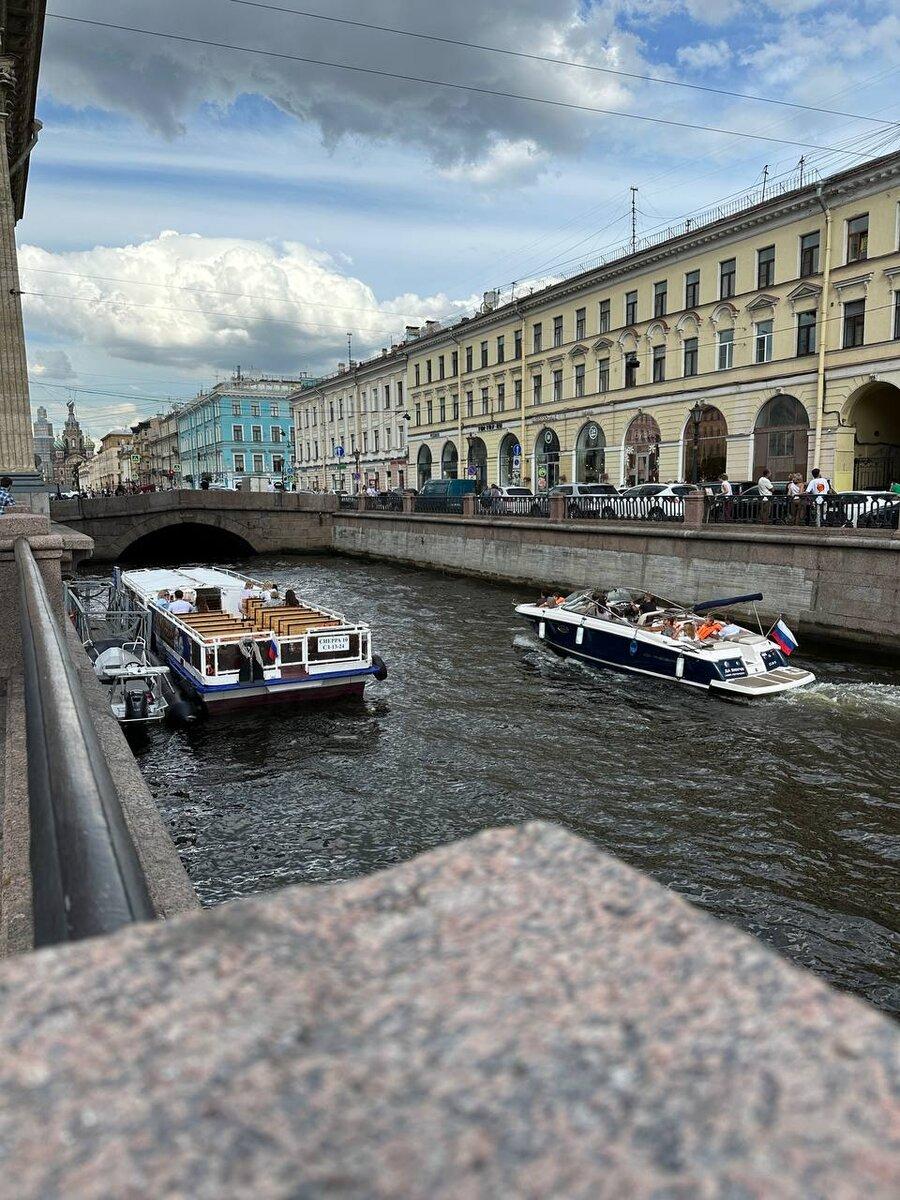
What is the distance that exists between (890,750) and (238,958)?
10961mm

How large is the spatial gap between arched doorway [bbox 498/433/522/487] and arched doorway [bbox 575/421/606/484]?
173 inches

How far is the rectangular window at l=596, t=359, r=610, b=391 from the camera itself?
36.0m

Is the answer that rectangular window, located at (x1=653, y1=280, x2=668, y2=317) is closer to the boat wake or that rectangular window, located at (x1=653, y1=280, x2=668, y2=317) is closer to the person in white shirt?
the boat wake

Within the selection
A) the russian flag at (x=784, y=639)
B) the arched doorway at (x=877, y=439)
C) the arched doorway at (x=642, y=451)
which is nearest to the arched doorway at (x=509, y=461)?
the arched doorway at (x=642, y=451)

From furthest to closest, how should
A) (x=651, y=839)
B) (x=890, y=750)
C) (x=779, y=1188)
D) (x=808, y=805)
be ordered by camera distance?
(x=890, y=750), (x=808, y=805), (x=651, y=839), (x=779, y=1188)

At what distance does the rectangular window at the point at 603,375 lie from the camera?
1419 inches

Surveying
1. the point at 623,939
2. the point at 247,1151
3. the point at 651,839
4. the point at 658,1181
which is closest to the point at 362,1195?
the point at 247,1151

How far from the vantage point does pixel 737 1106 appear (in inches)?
26.8

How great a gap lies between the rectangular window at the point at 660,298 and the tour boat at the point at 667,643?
68.1ft

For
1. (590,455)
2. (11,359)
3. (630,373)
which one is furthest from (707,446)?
(11,359)

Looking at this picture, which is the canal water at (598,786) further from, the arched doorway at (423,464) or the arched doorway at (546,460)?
the arched doorway at (423,464)

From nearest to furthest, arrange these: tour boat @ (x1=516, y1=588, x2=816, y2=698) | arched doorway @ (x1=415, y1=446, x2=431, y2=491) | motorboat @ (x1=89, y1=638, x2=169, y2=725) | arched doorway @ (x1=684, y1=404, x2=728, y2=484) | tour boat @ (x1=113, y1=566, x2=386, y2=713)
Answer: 1. motorboat @ (x1=89, y1=638, x2=169, y2=725)
2. tour boat @ (x1=113, y1=566, x2=386, y2=713)
3. tour boat @ (x1=516, y1=588, x2=816, y2=698)
4. arched doorway @ (x1=684, y1=404, x2=728, y2=484)
5. arched doorway @ (x1=415, y1=446, x2=431, y2=491)

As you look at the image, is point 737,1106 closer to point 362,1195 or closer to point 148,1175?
point 362,1195

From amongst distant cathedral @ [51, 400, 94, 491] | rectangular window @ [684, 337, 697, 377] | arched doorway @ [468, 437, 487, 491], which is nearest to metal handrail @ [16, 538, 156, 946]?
rectangular window @ [684, 337, 697, 377]
